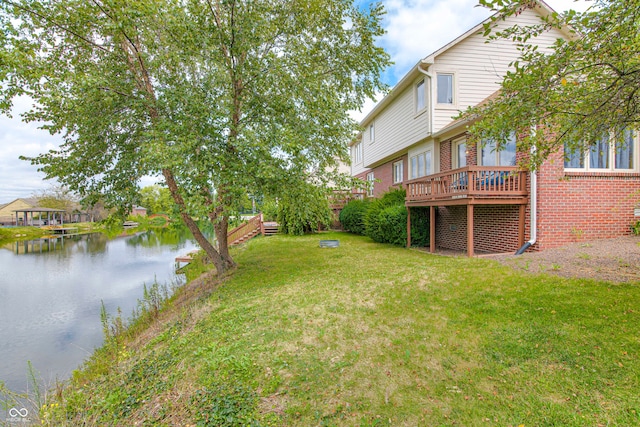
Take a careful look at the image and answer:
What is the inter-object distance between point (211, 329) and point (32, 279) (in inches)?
584

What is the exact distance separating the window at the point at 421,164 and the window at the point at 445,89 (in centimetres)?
196

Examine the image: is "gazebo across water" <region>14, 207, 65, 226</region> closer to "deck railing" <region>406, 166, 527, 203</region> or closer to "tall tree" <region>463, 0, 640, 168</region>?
"deck railing" <region>406, 166, 527, 203</region>

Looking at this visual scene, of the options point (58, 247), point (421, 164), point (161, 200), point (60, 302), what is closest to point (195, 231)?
point (60, 302)

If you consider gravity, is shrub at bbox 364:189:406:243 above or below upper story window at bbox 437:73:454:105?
below

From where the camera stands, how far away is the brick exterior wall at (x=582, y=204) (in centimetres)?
820

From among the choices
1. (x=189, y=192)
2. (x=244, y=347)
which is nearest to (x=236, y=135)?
(x=189, y=192)

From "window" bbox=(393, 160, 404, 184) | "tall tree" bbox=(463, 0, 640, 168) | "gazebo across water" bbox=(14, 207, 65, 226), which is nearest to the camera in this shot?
"tall tree" bbox=(463, 0, 640, 168)

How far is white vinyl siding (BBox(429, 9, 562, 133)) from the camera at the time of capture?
1133cm

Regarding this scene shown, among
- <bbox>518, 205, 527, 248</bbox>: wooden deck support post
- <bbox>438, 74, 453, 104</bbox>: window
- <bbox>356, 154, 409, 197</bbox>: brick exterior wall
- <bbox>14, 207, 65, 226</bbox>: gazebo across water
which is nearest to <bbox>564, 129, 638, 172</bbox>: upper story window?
<bbox>518, 205, 527, 248</bbox>: wooden deck support post

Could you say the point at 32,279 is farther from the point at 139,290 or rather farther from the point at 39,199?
the point at 39,199

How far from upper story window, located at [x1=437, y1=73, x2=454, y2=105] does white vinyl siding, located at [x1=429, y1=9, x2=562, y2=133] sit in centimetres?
16

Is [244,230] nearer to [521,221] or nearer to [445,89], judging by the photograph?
[445,89]

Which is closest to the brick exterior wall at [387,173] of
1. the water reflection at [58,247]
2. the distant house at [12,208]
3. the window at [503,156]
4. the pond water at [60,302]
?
the window at [503,156]

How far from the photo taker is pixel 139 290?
40.8 ft
